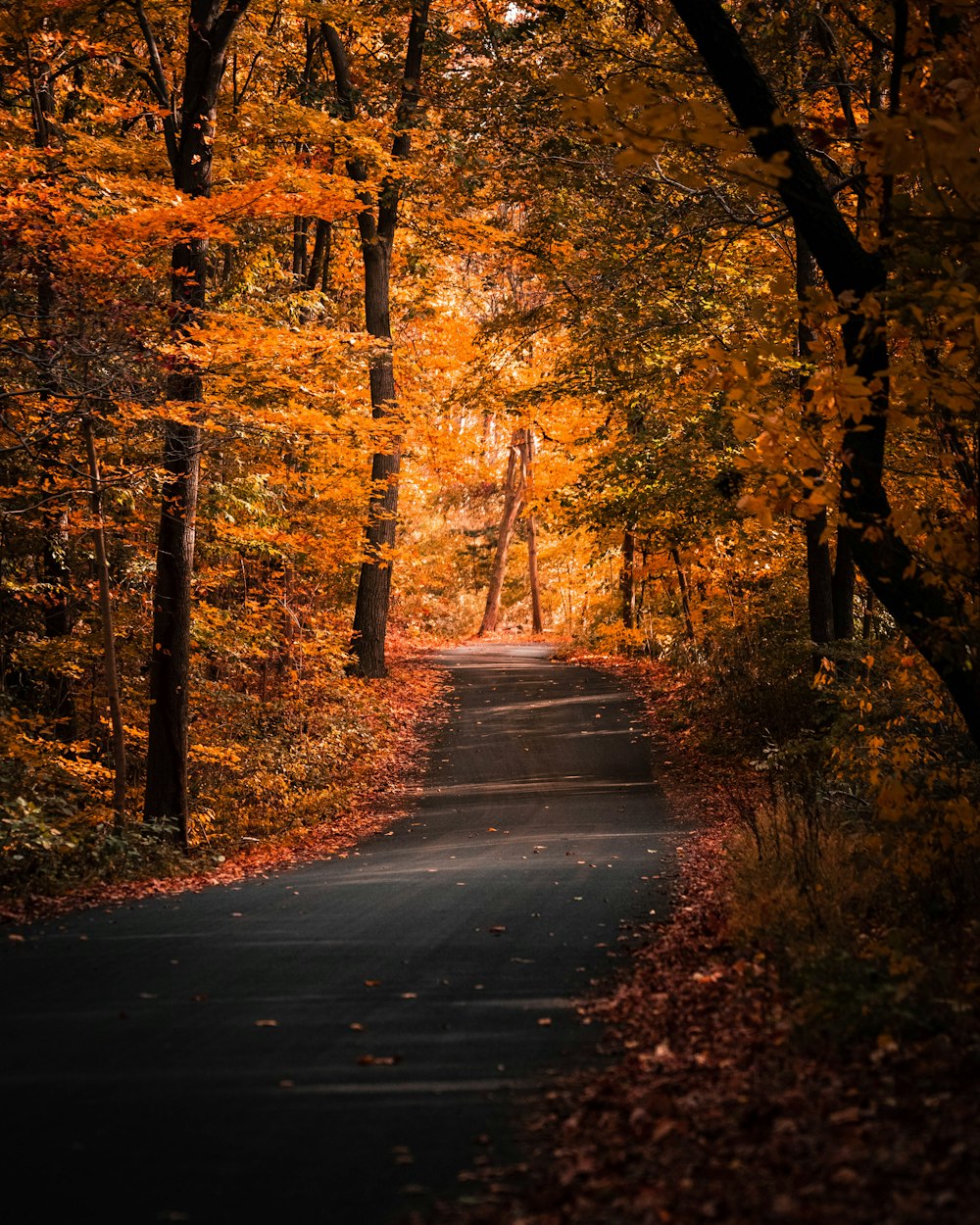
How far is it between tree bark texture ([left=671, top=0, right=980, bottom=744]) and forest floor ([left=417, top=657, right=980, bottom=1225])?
1782mm

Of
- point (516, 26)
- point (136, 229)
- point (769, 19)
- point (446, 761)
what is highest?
point (516, 26)

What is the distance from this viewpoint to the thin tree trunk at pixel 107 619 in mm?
12062

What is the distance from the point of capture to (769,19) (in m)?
11.5

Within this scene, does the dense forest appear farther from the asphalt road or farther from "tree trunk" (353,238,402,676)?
the asphalt road

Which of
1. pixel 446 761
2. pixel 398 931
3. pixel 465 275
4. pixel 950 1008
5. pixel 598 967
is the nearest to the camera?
pixel 950 1008

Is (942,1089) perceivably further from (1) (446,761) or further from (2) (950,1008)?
(1) (446,761)

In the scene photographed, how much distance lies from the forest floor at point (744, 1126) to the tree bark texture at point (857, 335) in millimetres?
1782

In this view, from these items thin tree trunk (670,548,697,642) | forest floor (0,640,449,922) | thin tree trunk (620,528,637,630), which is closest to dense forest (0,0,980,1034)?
thin tree trunk (670,548,697,642)

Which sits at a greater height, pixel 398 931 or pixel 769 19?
pixel 769 19

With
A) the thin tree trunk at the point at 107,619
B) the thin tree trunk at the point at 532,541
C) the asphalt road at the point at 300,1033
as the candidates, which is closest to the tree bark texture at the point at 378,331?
the thin tree trunk at the point at 107,619

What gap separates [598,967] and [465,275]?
22814mm

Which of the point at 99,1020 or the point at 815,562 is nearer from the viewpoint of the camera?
the point at 99,1020

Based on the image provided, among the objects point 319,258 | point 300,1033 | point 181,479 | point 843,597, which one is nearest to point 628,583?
point 319,258

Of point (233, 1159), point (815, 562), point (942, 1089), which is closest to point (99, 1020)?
point (233, 1159)
